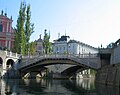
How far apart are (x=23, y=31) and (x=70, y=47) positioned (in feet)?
166

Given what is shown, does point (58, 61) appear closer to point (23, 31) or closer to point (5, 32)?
point (23, 31)

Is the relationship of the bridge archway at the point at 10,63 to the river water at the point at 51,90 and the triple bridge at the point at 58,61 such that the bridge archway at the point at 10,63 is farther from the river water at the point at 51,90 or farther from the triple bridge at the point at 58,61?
the river water at the point at 51,90

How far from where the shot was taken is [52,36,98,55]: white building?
377 feet

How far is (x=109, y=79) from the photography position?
4422 centimetres

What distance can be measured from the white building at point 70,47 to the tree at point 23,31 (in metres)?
44.0

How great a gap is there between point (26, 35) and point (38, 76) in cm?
1490

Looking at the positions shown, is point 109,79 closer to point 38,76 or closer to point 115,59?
point 115,59

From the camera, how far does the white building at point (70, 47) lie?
11494 cm

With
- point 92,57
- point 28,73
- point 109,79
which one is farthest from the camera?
point 28,73

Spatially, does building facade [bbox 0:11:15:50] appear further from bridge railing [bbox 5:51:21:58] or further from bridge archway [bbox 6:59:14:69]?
bridge railing [bbox 5:51:21:58]

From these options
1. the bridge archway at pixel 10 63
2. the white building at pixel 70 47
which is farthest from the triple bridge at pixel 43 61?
the white building at pixel 70 47

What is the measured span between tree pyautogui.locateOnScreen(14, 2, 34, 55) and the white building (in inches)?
1734

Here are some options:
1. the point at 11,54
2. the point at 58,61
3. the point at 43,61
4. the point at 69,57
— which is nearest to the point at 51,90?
the point at 69,57

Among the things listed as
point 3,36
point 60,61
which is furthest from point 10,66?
point 3,36
